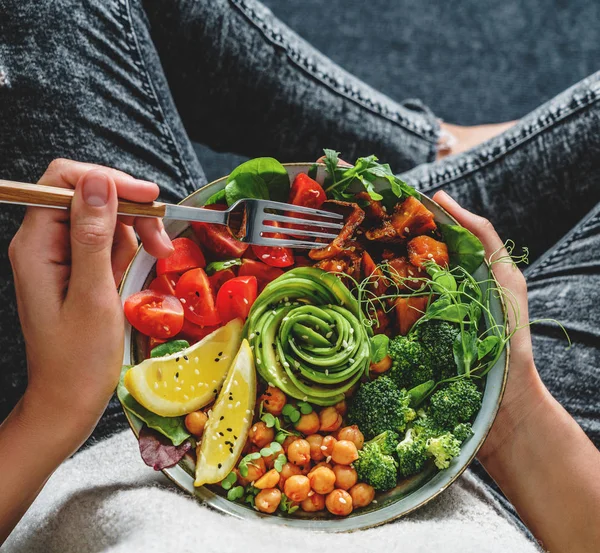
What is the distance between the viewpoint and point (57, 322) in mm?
1006

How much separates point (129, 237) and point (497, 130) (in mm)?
1300

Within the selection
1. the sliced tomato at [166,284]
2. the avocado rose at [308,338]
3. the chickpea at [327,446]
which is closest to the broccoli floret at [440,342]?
the avocado rose at [308,338]

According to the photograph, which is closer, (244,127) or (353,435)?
(353,435)

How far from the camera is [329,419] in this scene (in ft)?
3.55

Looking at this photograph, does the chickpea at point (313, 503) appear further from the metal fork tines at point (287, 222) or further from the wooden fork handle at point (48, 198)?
the wooden fork handle at point (48, 198)

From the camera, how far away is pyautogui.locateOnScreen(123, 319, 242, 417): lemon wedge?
1037mm

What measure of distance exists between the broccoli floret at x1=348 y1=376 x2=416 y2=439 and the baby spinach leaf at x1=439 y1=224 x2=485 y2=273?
25 centimetres

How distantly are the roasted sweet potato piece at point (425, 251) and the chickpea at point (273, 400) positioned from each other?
33 cm

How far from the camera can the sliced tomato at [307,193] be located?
110cm

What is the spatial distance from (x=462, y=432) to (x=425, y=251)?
32cm

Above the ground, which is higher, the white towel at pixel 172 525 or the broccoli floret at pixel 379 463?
the broccoli floret at pixel 379 463

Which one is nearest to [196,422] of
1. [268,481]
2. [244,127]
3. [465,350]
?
[268,481]

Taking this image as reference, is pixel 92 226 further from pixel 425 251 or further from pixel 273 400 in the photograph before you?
pixel 425 251

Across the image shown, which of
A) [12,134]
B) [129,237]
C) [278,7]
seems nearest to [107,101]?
[12,134]
